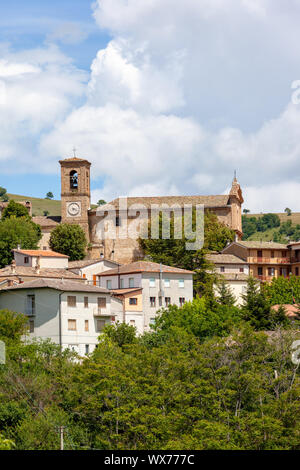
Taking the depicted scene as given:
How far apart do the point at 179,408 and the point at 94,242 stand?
55820 mm

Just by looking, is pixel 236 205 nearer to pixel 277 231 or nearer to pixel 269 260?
pixel 269 260

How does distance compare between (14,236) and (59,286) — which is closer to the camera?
(59,286)

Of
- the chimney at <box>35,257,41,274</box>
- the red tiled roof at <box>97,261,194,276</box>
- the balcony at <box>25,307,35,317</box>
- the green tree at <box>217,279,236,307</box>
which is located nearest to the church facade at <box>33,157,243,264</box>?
the chimney at <box>35,257,41,274</box>

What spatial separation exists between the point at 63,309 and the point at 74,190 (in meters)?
46.4

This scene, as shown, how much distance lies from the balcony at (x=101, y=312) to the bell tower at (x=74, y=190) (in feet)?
132

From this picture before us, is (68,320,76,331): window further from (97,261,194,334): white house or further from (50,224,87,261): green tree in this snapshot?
(50,224,87,261): green tree

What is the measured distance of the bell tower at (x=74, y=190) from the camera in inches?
4035

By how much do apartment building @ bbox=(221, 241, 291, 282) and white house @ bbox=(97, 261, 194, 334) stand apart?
17.1m

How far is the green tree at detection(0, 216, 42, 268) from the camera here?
86.8m

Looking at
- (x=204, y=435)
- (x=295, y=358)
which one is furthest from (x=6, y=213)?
(x=204, y=435)

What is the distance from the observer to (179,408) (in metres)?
44.4

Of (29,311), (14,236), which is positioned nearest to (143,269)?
(29,311)

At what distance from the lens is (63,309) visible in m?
59.2

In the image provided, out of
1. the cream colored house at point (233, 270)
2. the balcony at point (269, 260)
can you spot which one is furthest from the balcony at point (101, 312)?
the balcony at point (269, 260)
